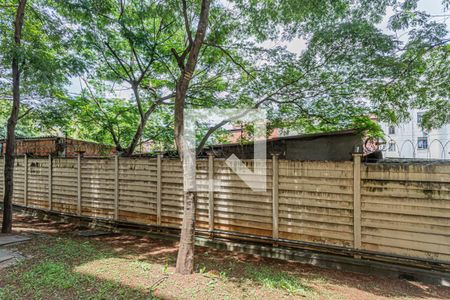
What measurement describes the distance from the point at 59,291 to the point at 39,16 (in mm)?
6416

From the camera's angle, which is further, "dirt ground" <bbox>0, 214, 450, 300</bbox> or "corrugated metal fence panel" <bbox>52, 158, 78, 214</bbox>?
"corrugated metal fence panel" <bbox>52, 158, 78, 214</bbox>

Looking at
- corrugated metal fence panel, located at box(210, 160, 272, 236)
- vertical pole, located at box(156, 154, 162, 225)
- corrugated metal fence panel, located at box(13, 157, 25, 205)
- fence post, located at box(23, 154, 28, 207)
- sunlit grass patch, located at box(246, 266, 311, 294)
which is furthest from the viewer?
corrugated metal fence panel, located at box(13, 157, 25, 205)

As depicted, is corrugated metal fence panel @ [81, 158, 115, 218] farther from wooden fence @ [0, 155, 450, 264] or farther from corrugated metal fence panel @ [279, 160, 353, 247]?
corrugated metal fence panel @ [279, 160, 353, 247]

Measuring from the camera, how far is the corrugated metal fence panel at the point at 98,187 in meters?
5.67

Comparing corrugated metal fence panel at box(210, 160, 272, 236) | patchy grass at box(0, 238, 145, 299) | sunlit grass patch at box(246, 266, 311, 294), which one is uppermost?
corrugated metal fence panel at box(210, 160, 272, 236)

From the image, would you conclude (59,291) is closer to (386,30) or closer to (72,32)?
(72,32)

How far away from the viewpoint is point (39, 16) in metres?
5.84

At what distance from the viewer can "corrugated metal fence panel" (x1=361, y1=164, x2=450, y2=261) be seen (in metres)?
3.22

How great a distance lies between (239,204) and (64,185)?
491cm

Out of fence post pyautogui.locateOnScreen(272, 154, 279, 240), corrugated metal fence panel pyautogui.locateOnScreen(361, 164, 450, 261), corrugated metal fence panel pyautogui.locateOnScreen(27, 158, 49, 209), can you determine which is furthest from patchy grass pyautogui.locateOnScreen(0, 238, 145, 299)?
corrugated metal fence panel pyautogui.locateOnScreen(27, 158, 49, 209)

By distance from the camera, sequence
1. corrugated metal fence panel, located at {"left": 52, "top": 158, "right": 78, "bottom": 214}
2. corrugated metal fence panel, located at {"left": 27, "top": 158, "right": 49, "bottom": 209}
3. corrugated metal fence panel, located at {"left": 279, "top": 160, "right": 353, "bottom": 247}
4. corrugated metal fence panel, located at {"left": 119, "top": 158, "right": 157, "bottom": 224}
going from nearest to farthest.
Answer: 1. corrugated metal fence panel, located at {"left": 279, "top": 160, "right": 353, "bottom": 247}
2. corrugated metal fence panel, located at {"left": 119, "top": 158, "right": 157, "bottom": 224}
3. corrugated metal fence panel, located at {"left": 52, "top": 158, "right": 78, "bottom": 214}
4. corrugated metal fence panel, located at {"left": 27, "top": 158, "right": 49, "bottom": 209}

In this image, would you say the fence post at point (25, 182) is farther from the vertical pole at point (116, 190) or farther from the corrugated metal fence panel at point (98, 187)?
the vertical pole at point (116, 190)

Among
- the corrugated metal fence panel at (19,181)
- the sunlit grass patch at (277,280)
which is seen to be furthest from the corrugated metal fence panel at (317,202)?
the corrugated metal fence panel at (19,181)

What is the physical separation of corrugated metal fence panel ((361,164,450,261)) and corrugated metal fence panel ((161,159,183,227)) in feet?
10.9
